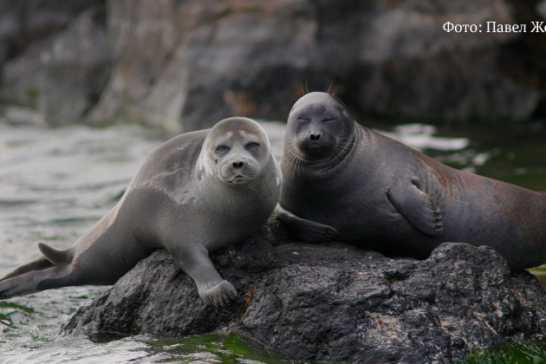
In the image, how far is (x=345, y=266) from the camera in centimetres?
440

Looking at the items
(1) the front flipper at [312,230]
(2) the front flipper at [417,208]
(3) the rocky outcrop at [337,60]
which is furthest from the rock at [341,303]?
(3) the rocky outcrop at [337,60]

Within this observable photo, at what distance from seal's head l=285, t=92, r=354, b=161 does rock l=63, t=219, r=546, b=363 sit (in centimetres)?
69

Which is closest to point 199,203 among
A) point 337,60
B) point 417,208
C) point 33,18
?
point 417,208

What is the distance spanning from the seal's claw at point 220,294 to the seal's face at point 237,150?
65 centimetres

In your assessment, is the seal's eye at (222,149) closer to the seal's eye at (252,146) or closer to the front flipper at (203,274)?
the seal's eye at (252,146)

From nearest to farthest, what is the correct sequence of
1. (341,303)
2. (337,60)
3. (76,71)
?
(341,303) → (337,60) → (76,71)

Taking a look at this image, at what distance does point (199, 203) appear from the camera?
455 centimetres

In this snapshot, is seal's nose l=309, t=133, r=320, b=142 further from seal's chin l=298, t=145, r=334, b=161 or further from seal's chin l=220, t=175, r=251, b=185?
seal's chin l=220, t=175, r=251, b=185

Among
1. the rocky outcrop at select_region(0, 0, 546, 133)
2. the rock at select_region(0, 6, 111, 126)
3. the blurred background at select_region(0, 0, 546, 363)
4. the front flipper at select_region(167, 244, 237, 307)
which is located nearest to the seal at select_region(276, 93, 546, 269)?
the front flipper at select_region(167, 244, 237, 307)

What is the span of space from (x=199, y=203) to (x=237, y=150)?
0.47 meters

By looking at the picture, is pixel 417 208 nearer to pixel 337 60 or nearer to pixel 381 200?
pixel 381 200

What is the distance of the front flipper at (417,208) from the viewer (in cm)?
493

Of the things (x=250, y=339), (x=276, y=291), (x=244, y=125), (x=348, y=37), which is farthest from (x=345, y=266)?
(x=348, y=37)

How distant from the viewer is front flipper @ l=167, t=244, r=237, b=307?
4.25 m
